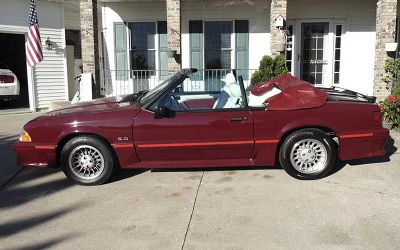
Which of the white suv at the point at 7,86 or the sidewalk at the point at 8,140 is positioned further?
the white suv at the point at 7,86

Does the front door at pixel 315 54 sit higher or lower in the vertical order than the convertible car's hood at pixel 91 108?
higher

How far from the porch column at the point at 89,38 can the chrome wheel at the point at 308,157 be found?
7458 mm

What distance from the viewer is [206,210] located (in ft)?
16.4

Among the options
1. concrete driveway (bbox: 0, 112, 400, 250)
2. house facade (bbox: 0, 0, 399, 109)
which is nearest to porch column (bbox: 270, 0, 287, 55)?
house facade (bbox: 0, 0, 399, 109)

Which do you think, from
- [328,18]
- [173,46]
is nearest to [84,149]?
[173,46]

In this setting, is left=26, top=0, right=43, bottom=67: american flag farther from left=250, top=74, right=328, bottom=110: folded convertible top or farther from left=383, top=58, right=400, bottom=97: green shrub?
left=383, top=58, right=400, bottom=97: green shrub

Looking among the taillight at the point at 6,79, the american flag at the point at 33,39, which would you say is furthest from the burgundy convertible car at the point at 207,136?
the taillight at the point at 6,79

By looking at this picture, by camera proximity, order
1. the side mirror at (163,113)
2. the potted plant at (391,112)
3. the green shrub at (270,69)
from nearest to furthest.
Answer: the side mirror at (163,113), the potted plant at (391,112), the green shrub at (270,69)

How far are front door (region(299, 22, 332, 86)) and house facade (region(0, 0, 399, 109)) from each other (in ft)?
0.10

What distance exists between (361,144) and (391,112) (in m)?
3.35

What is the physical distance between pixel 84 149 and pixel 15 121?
650 cm

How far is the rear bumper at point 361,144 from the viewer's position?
6.00 metres

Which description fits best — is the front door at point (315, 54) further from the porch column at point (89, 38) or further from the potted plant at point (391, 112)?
the porch column at point (89, 38)

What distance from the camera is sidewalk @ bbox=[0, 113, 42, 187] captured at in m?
6.71
